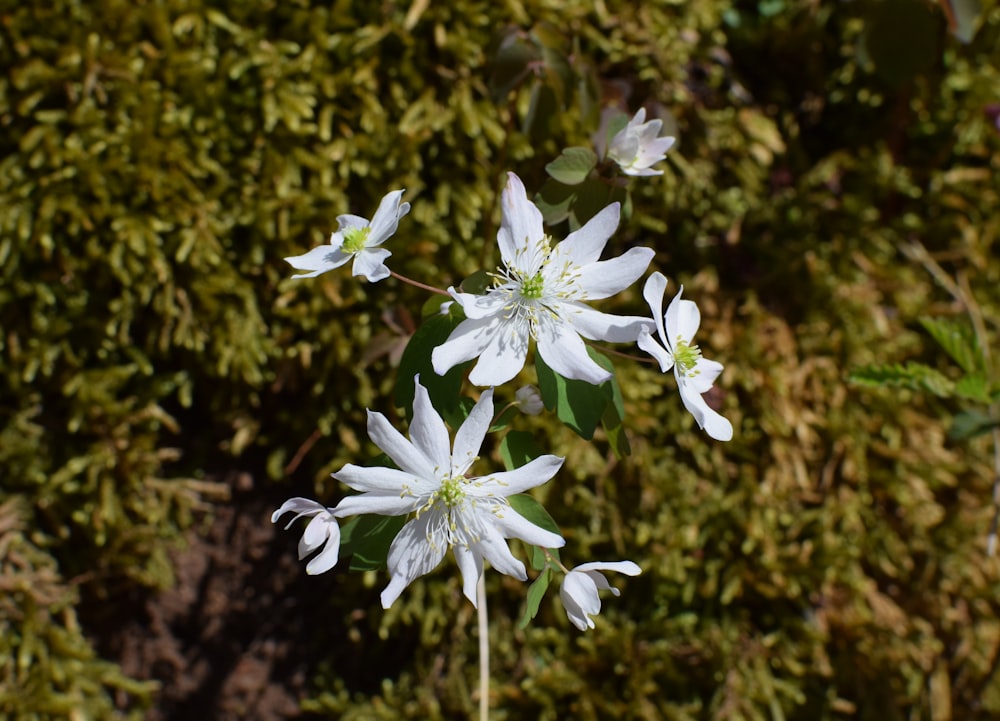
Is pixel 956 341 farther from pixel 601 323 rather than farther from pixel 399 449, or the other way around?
pixel 399 449

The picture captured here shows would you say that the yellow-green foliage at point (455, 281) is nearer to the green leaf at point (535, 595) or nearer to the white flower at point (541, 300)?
the white flower at point (541, 300)

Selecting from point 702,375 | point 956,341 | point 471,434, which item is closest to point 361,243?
point 471,434

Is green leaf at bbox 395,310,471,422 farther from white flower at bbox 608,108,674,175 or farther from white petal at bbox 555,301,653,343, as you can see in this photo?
white flower at bbox 608,108,674,175

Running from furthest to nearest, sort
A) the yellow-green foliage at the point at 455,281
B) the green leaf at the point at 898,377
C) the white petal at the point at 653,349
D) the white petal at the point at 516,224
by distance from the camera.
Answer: the yellow-green foliage at the point at 455,281 < the green leaf at the point at 898,377 < the white petal at the point at 516,224 < the white petal at the point at 653,349

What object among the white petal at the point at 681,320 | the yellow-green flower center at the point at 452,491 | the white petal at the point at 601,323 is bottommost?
the yellow-green flower center at the point at 452,491

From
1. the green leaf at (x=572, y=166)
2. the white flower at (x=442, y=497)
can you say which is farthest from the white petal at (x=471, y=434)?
the green leaf at (x=572, y=166)

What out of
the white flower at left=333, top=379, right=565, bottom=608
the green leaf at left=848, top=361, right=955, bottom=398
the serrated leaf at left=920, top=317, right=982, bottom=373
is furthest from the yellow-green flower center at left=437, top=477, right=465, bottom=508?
the serrated leaf at left=920, top=317, right=982, bottom=373

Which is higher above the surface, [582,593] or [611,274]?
[611,274]
